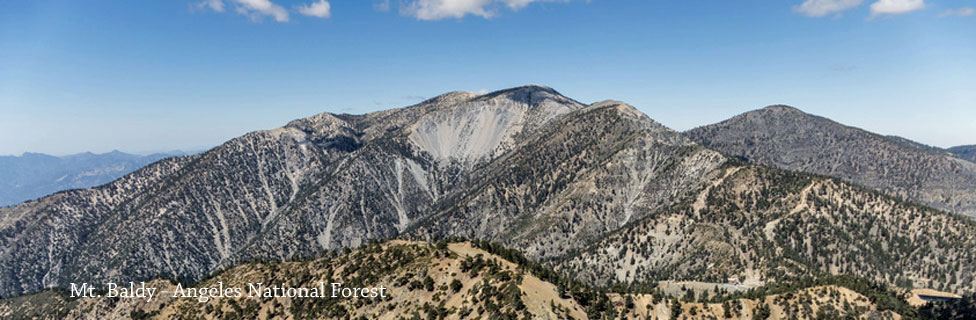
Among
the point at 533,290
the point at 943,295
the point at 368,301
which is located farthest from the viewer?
the point at 943,295

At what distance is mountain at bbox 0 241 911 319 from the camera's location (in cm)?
9419

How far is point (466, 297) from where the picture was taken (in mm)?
97125

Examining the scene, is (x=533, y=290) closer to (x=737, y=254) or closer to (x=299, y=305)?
(x=299, y=305)

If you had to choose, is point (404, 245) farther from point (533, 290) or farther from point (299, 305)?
point (533, 290)

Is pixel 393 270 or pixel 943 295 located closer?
pixel 393 270

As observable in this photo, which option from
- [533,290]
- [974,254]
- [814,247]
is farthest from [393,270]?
[974,254]

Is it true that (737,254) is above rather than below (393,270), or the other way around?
below

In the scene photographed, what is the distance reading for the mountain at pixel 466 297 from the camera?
3708 inches

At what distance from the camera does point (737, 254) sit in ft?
622

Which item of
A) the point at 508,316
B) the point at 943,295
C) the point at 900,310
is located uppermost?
the point at 508,316

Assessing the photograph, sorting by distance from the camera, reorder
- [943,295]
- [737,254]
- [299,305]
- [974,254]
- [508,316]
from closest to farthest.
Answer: [508,316], [299,305], [943,295], [974,254], [737,254]

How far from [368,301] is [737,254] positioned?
149341 millimetres

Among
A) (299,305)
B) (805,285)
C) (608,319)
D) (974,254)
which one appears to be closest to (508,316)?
(608,319)

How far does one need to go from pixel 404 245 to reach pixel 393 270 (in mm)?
11561
